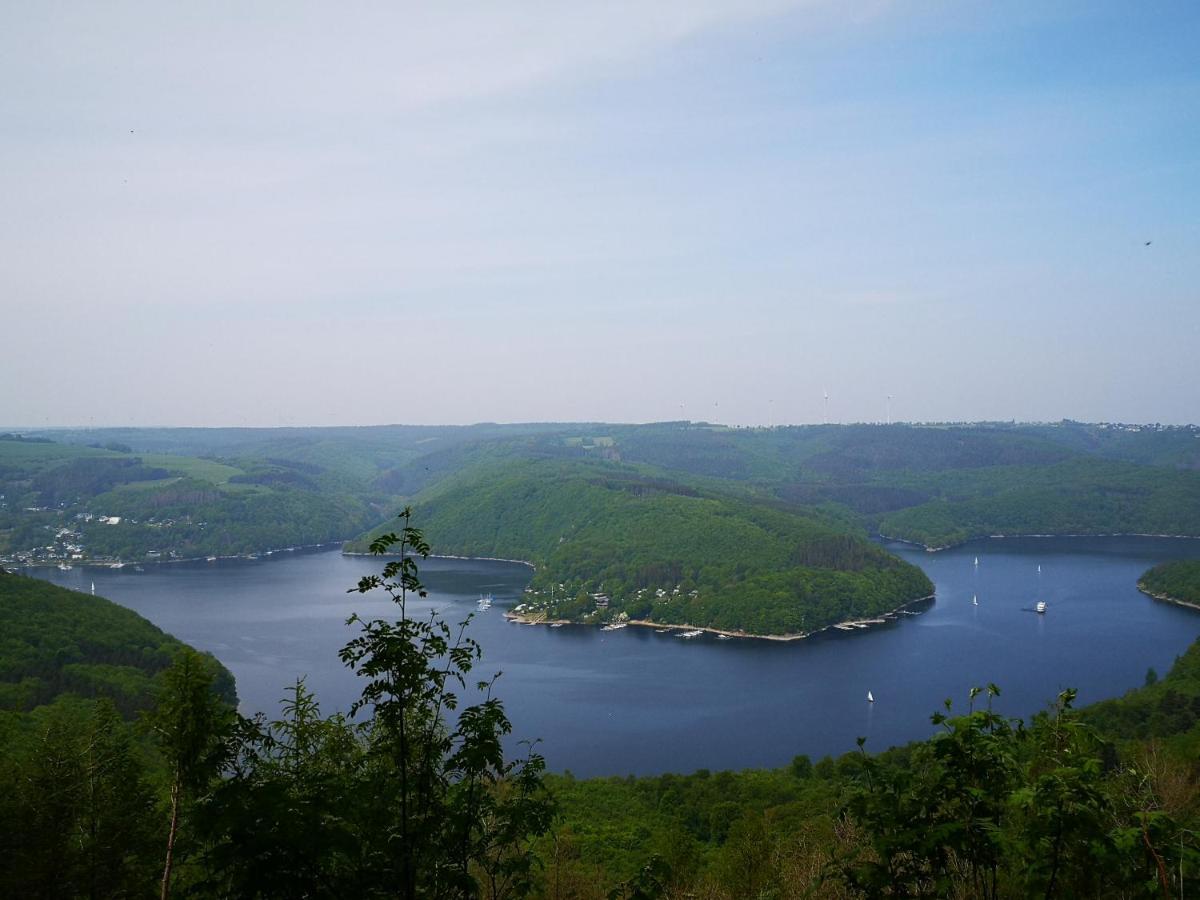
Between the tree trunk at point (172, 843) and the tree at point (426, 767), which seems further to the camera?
the tree trunk at point (172, 843)

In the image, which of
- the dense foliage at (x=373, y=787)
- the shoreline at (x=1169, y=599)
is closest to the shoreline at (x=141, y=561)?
the shoreline at (x=1169, y=599)

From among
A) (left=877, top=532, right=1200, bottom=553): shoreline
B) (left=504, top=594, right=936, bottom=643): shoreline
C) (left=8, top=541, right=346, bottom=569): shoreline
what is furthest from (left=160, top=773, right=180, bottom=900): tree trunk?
(left=877, top=532, right=1200, bottom=553): shoreline

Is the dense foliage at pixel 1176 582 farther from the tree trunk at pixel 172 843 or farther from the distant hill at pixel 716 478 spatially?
the tree trunk at pixel 172 843

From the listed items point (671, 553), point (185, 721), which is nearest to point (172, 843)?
point (185, 721)

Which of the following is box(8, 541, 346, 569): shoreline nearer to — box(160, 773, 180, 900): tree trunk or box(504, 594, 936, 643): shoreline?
box(504, 594, 936, 643): shoreline

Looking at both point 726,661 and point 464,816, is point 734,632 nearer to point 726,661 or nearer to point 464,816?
point 726,661

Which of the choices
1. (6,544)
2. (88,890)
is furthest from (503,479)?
(88,890)
